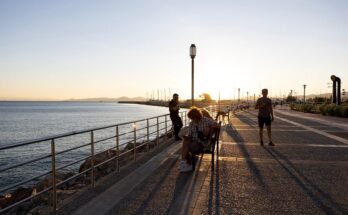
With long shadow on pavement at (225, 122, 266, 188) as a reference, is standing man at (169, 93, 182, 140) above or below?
above

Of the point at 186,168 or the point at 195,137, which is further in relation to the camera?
the point at 195,137

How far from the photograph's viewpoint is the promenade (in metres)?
5.47

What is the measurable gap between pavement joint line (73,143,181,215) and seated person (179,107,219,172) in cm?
77

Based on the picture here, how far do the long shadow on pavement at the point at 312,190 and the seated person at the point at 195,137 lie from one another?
1.85m

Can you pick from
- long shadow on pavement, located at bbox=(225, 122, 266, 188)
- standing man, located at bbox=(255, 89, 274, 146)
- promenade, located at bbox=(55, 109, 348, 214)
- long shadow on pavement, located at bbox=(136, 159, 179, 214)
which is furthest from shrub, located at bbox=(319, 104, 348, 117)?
long shadow on pavement, located at bbox=(136, 159, 179, 214)

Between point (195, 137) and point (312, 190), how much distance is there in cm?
278

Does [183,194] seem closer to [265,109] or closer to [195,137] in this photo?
[195,137]

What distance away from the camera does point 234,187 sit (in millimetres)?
6691

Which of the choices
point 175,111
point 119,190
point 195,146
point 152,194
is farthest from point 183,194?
point 175,111

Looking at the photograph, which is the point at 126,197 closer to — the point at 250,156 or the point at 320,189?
the point at 320,189

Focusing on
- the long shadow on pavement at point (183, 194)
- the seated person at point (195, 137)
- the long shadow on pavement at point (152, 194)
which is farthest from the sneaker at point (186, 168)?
the long shadow on pavement at point (152, 194)

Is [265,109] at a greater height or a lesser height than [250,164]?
greater

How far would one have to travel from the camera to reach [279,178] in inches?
292

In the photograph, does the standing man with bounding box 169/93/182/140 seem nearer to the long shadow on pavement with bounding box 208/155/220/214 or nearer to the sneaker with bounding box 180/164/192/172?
the long shadow on pavement with bounding box 208/155/220/214
